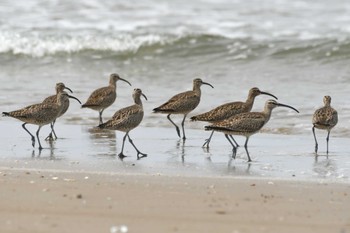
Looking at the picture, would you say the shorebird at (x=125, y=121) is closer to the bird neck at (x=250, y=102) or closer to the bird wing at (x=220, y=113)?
the bird wing at (x=220, y=113)

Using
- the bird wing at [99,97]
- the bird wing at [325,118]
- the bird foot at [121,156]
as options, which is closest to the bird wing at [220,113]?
the bird wing at [325,118]

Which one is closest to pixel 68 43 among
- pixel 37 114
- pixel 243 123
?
pixel 37 114

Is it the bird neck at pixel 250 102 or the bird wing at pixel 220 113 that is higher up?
the bird neck at pixel 250 102

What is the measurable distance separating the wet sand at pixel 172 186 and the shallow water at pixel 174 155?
0.01 metres

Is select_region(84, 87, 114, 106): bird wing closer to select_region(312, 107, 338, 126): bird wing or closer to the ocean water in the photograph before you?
the ocean water

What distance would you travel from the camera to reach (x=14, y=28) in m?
25.4

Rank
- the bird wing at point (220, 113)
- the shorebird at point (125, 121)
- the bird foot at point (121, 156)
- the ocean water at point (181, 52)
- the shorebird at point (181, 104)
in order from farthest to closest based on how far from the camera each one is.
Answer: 1. the ocean water at point (181, 52)
2. the shorebird at point (181, 104)
3. the bird wing at point (220, 113)
4. the shorebird at point (125, 121)
5. the bird foot at point (121, 156)

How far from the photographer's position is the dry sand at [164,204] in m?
7.47

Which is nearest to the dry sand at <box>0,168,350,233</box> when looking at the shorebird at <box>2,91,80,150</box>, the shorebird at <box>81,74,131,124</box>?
the shorebird at <box>2,91,80,150</box>

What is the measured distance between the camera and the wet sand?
24.9 ft

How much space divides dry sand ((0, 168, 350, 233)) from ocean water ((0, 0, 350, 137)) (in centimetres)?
434

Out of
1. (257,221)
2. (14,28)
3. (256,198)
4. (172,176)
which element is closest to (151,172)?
(172,176)

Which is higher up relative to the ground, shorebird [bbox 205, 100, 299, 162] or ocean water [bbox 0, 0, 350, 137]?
ocean water [bbox 0, 0, 350, 137]

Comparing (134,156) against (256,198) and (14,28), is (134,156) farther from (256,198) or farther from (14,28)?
(14,28)
